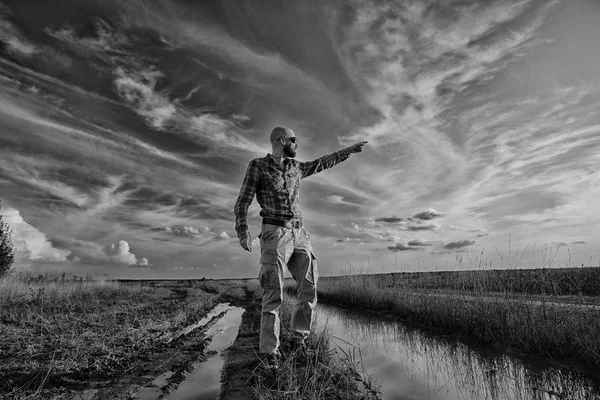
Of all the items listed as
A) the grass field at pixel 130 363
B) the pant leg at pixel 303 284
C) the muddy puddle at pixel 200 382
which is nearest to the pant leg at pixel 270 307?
the grass field at pixel 130 363

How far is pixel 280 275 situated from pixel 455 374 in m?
2.61

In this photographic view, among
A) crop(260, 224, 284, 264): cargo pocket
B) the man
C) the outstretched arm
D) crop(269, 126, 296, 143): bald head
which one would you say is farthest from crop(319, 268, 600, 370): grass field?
crop(269, 126, 296, 143): bald head

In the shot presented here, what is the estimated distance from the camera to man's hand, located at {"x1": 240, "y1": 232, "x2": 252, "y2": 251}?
3.93 m

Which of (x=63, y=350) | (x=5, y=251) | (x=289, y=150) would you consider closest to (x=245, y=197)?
(x=289, y=150)

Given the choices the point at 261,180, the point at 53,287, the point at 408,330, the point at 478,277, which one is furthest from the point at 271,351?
the point at 53,287

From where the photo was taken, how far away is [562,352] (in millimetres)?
5141

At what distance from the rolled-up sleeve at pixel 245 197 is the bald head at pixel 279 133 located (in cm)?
44

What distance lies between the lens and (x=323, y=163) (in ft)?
15.8

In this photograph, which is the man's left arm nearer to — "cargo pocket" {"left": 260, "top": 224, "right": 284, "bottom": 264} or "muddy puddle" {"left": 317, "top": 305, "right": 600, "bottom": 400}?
"cargo pocket" {"left": 260, "top": 224, "right": 284, "bottom": 264}

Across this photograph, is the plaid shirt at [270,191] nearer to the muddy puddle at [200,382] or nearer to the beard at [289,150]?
the beard at [289,150]

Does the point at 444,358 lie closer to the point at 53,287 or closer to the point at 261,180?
the point at 261,180

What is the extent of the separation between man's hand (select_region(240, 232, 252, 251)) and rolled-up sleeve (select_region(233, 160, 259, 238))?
8cm

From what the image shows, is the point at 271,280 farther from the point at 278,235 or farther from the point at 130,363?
the point at 130,363

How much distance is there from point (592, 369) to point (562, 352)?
576 millimetres
